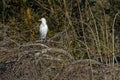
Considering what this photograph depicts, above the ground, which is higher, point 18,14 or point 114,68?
point 18,14

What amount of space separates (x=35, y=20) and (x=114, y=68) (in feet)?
18.4

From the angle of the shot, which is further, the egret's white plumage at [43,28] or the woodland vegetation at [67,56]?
the egret's white plumage at [43,28]

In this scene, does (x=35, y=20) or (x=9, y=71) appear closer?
(x=9, y=71)

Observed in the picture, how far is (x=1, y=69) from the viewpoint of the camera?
226 inches

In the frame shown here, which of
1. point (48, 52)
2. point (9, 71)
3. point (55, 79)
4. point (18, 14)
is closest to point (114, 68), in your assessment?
point (55, 79)

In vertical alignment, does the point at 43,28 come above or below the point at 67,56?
above

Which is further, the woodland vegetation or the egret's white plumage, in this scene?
the egret's white plumage

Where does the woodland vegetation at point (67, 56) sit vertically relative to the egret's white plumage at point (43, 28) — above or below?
below

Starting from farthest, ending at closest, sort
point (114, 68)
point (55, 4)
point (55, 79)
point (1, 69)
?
point (55, 4)
point (1, 69)
point (55, 79)
point (114, 68)

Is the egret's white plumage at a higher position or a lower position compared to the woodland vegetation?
higher

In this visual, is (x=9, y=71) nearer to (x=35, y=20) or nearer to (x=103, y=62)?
(x=103, y=62)

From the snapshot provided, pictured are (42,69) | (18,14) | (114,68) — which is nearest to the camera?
(114,68)

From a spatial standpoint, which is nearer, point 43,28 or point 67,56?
point 67,56

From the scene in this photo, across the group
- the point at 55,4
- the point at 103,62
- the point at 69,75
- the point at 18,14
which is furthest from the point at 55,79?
the point at 18,14
